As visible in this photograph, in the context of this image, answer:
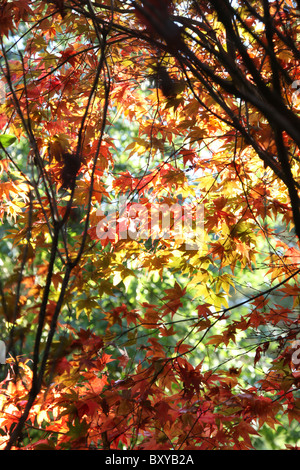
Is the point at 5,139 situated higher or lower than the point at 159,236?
higher

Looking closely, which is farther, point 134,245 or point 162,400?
point 134,245

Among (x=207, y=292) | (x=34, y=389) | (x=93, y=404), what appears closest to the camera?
(x=34, y=389)

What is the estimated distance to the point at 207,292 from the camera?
1.87 meters

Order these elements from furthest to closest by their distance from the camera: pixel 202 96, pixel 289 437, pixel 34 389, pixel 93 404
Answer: pixel 289 437
pixel 202 96
pixel 93 404
pixel 34 389

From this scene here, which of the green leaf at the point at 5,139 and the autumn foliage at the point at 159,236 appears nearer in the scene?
the green leaf at the point at 5,139

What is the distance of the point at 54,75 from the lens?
2074 mm

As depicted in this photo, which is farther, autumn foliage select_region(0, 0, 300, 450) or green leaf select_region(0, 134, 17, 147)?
autumn foliage select_region(0, 0, 300, 450)

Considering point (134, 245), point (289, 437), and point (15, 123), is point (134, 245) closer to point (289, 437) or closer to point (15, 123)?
point (15, 123)

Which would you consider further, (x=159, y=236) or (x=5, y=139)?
(x=159, y=236)

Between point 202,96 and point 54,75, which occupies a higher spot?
point 54,75

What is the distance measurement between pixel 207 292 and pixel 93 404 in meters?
0.66

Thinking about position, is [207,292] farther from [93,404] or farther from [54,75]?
[54,75]

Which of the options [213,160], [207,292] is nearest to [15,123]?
[213,160]

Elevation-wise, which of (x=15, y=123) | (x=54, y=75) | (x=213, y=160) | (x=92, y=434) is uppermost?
(x=54, y=75)
